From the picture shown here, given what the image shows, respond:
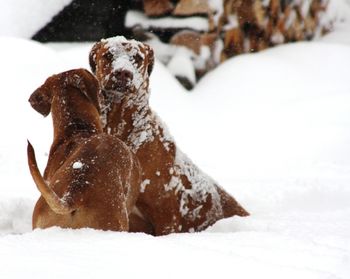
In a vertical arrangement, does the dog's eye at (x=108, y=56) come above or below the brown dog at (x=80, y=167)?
above

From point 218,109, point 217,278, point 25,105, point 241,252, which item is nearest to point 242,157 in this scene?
point 218,109

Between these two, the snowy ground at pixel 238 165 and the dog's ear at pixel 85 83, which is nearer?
the snowy ground at pixel 238 165

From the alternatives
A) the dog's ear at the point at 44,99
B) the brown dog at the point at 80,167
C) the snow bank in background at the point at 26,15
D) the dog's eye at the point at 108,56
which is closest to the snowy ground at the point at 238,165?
the brown dog at the point at 80,167

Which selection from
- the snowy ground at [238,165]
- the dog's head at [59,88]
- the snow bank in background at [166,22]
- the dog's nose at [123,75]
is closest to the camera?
the snowy ground at [238,165]

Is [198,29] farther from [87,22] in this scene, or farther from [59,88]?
[59,88]

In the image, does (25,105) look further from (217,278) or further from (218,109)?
(217,278)

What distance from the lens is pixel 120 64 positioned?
339 centimetres

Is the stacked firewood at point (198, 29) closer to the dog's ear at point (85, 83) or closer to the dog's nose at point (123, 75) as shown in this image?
the dog's nose at point (123, 75)

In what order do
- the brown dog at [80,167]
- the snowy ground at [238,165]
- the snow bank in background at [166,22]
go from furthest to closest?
the snow bank in background at [166,22]
the brown dog at [80,167]
the snowy ground at [238,165]

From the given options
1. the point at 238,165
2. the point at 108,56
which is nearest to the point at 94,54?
the point at 108,56

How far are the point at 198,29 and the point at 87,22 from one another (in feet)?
3.78

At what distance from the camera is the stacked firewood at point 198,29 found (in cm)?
706

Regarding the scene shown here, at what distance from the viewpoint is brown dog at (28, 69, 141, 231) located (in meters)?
2.53

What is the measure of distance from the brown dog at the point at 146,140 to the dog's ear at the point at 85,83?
0.12 metres
